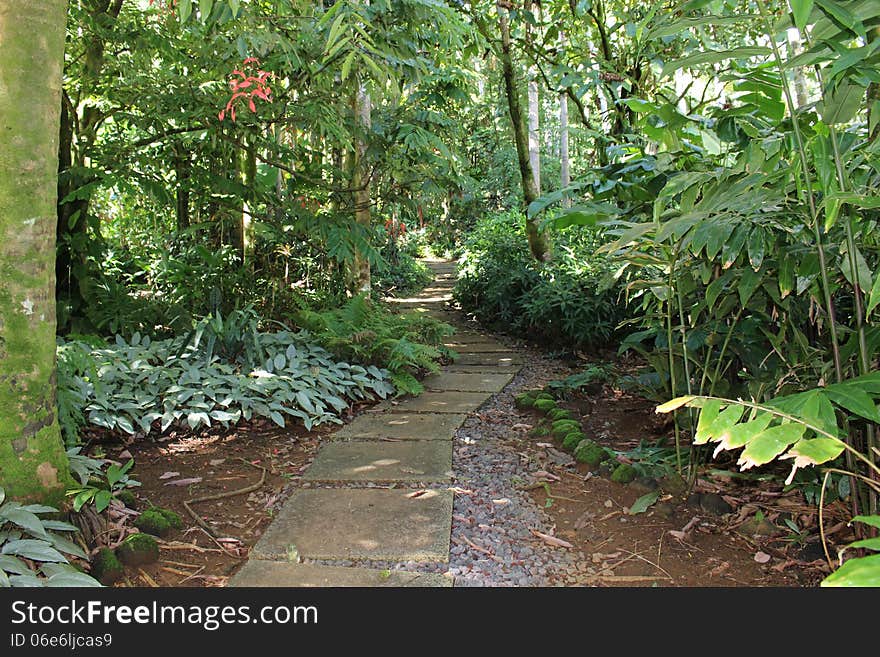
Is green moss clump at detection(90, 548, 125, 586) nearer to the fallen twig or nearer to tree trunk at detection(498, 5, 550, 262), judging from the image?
the fallen twig

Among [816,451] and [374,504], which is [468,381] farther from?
[816,451]

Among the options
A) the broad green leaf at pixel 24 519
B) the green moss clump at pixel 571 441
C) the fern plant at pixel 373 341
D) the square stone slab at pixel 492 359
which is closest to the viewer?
the broad green leaf at pixel 24 519

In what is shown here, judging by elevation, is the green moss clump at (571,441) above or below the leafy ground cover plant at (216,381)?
below

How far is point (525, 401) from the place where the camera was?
173 inches

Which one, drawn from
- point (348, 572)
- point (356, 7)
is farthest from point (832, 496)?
point (356, 7)

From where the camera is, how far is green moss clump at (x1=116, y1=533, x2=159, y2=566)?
7.45ft

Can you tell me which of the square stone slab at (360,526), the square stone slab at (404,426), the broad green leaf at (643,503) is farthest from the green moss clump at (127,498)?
the broad green leaf at (643,503)

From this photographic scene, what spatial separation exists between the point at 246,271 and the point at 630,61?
4.39 meters

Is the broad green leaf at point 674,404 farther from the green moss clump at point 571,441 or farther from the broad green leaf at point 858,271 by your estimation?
the green moss clump at point 571,441

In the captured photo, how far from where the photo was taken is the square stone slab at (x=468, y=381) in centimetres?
489

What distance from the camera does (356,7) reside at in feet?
7.51

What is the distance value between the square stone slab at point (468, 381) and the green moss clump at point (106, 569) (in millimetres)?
2898

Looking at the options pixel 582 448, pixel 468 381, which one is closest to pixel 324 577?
pixel 582 448

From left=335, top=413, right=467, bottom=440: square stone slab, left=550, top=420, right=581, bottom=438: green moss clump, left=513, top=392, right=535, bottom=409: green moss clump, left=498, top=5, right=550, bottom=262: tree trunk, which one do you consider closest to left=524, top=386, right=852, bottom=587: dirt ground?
left=550, top=420, right=581, bottom=438: green moss clump
